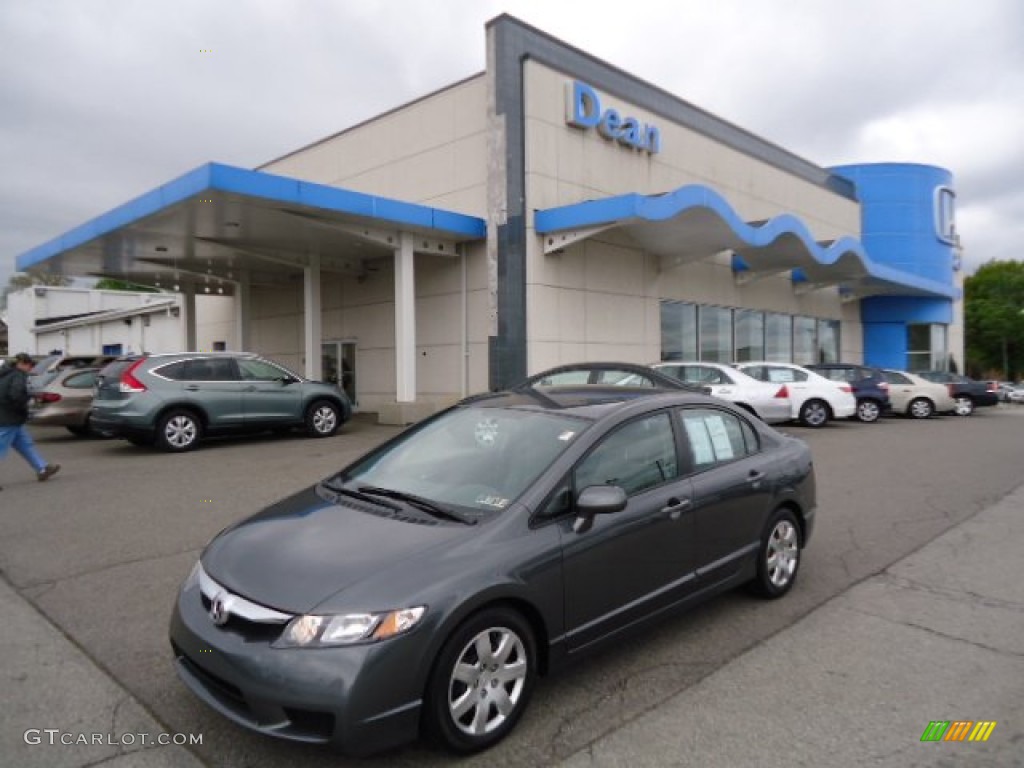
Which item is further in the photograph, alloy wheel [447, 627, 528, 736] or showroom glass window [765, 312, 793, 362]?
showroom glass window [765, 312, 793, 362]

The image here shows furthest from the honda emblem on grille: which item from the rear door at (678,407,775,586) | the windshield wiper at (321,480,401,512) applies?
the rear door at (678,407,775,586)

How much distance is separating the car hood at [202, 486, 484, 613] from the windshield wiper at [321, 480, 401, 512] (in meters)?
0.05

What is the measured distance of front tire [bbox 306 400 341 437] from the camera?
1252 centimetres

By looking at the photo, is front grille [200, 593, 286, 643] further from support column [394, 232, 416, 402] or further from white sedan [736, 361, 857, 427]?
white sedan [736, 361, 857, 427]

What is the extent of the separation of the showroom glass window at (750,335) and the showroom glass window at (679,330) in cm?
270

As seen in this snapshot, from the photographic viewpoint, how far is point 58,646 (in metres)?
3.72

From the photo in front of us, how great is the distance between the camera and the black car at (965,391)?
65.6 ft

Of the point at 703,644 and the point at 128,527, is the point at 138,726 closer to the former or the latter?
the point at 703,644

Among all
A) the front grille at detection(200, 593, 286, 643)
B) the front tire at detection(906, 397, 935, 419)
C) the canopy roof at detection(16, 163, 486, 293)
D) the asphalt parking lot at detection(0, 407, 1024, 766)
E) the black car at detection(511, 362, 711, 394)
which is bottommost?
the asphalt parking lot at detection(0, 407, 1024, 766)

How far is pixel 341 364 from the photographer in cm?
1947

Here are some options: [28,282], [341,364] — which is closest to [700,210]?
[341,364]

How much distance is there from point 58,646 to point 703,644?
11.6 feet

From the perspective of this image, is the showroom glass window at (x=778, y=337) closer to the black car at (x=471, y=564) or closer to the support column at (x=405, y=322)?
the support column at (x=405, y=322)

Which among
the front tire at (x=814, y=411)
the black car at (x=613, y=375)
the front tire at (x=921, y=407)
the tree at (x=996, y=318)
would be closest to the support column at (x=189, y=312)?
the black car at (x=613, y=375)
